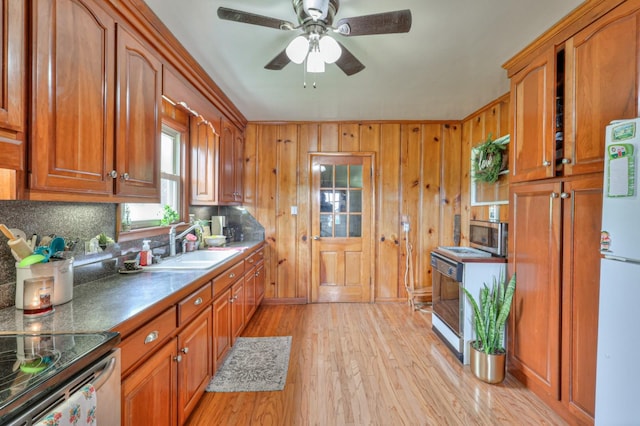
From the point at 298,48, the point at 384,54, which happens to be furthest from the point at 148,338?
the point at 384,54

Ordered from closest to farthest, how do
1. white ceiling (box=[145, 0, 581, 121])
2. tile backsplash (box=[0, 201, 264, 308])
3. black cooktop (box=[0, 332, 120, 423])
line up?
black cooktop (box=[0, 332, 120, 423]) → tile backsplash (box=[0, 201, 264, 308]) → white ceiling (box=[145, 0, 581, 121])

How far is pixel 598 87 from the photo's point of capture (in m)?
1.54

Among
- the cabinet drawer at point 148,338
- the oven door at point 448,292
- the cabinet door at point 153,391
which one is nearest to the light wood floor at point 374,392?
the oven door at point 448,292

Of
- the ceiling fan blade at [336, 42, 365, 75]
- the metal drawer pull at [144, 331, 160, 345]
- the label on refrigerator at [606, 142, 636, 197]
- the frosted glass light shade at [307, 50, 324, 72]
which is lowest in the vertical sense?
the metal drawer pull at [144, 331, 160, 345]

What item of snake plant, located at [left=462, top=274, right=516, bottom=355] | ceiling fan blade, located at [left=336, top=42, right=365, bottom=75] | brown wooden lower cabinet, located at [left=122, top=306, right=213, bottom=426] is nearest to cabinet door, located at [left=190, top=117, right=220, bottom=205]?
brown wooden lower cabinet, located at [left=122, top=306, right=213, bottom=426]

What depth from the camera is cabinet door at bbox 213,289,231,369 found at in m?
2.08

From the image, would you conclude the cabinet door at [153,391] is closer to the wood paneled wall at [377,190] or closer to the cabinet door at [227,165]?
the cabinet door at [227,165]

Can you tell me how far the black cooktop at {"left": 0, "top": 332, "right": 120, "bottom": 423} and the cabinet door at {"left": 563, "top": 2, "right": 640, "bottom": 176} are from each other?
242 centimetres

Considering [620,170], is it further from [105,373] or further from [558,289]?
[105,373]

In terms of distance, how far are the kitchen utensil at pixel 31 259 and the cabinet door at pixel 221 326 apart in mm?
1055

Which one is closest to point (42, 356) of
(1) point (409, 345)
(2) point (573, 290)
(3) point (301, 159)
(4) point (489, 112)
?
(2) point (573, 290)

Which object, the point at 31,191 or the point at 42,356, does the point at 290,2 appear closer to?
the point at 31,191

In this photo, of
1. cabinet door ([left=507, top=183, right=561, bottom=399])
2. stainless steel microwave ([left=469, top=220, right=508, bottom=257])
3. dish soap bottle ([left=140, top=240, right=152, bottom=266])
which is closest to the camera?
cabinet door ([left=507, top=183, right=561, bottom=399])

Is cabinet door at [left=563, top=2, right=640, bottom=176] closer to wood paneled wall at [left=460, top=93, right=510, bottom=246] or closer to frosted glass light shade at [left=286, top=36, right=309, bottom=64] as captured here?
wood paneled wall at [left=460, top=93, right=510, bottom=246]
